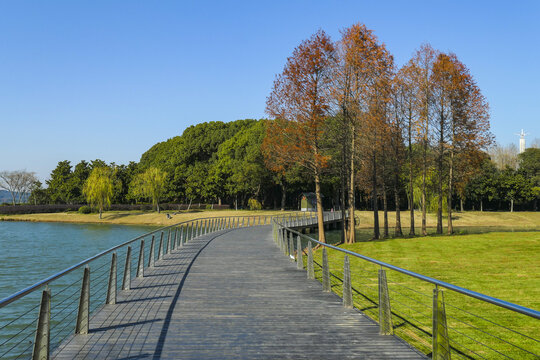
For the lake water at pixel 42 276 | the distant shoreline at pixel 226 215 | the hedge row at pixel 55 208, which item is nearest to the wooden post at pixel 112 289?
the lake water at pixel 42 276

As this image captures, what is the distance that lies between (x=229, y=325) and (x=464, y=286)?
31.0 ft

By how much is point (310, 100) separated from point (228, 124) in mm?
65093

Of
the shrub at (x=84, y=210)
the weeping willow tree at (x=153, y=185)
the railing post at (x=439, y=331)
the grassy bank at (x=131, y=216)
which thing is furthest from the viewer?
the shrub at (x=84, y=210)

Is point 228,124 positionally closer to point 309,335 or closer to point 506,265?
point 506,265

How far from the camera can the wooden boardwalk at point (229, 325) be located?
17.6ft

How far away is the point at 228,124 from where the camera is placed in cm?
8900

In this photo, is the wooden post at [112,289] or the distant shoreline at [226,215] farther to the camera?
the distant shoreline at [226,215]

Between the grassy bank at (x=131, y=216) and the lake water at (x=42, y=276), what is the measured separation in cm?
2026

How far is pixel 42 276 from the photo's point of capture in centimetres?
2053

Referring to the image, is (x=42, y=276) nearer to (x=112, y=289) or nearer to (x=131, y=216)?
(x=112, y=289)

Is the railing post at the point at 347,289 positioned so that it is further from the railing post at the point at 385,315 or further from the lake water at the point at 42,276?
the lake water at the point at 42,276

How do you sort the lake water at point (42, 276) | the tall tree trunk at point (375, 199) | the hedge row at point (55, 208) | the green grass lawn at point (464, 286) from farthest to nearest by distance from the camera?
the hedge row at point (55, 208), the tall tree trunk at point (375, 199), the lake water at point (42, 276), the green grass lawn at point (464, 286)

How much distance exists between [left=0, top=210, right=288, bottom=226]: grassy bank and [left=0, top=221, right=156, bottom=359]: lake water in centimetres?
2026

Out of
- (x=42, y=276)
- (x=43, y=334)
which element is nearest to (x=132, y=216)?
(x=42, y=276)
